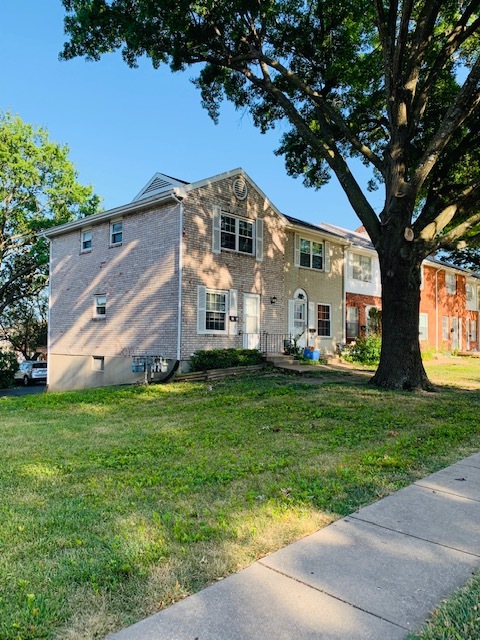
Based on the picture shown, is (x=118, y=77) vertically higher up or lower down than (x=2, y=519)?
higher up

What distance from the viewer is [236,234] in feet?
54.9

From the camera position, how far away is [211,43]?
1209cm

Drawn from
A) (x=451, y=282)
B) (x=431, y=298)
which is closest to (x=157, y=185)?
(x=431, y=298)

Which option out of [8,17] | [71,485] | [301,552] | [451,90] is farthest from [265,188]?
[301,552]

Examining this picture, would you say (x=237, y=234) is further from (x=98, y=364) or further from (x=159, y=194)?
(x=98, y=364)

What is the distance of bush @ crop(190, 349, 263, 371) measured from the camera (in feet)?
47.3

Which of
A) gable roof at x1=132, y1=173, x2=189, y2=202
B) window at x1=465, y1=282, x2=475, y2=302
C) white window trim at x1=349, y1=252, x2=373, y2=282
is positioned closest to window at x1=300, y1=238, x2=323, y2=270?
white window trim at x1=349, y1=252, x2=373, y2=282

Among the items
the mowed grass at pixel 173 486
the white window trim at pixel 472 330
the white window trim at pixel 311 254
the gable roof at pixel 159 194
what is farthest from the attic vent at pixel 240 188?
the white window trim at pixel 472 330

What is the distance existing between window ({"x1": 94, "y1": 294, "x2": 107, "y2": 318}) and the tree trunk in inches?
428

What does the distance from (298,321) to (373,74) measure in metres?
9.53

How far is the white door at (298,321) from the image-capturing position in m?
18.8

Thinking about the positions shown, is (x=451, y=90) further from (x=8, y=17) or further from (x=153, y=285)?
(x=8, y=17)

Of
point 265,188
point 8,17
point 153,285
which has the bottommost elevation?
point 153,285

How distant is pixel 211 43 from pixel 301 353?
1097 centimetres
